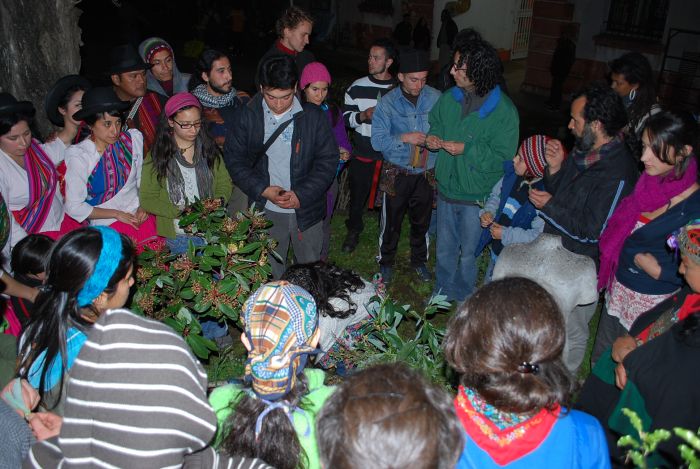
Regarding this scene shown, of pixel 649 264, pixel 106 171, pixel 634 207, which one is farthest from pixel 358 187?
pixel 649 264

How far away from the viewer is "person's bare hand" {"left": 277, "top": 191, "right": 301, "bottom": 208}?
4273mm

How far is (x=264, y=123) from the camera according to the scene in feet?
13.9

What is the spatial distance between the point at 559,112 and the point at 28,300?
10445 millimetres

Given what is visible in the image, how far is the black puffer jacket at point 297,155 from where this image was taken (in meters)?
4.23

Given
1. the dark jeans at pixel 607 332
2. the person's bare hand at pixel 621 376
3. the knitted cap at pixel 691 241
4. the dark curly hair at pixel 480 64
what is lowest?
the dark jeans at pixel 607 332

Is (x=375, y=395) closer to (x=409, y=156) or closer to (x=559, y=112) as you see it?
(x=409, y=156)

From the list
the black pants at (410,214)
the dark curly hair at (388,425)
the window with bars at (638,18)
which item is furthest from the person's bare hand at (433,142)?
the window with bars at (638,18)

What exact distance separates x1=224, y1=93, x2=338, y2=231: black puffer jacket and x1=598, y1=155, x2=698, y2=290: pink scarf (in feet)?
6.79

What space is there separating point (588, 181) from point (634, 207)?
306 mm

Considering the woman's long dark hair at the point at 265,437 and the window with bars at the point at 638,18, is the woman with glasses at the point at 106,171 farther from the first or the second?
the window with bars at the point at 638,18

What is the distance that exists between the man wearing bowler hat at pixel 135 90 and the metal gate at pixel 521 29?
13035mm

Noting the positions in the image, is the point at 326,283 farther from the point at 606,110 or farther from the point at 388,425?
the point at 606,110

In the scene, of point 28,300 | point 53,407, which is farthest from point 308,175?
point 53,407

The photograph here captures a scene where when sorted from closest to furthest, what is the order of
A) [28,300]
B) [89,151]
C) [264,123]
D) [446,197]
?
[28,300]
[89,151]
[264,123]
[446,197]
